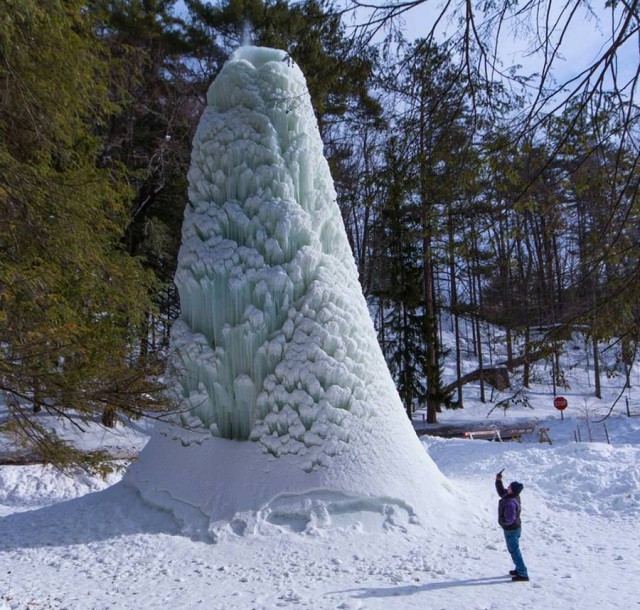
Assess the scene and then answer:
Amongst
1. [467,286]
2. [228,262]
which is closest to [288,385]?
[228,262]

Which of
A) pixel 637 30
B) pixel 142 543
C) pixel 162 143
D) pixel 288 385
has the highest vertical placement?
pixel 162 143

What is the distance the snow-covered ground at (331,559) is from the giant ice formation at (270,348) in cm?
37

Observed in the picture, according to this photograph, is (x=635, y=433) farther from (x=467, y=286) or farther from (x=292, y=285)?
(x=292, y=285)

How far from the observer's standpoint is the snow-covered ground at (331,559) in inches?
188

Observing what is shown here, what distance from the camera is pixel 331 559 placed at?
218 inches

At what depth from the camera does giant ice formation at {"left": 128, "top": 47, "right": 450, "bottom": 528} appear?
638cm

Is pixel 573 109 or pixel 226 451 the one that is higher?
pixel 573 109

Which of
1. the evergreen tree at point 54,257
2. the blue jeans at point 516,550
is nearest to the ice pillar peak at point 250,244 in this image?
the evergreen tree at point 54,257

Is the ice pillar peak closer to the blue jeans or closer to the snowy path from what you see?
the snowy path

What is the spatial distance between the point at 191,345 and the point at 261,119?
9.87ft

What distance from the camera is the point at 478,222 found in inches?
200

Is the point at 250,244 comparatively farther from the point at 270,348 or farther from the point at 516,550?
the point at 516,550

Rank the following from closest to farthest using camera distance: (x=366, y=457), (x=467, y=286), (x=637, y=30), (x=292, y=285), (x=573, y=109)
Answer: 1. (x=637, y=30)
2. (x=573, y=109)
3. (x=366, y=457)
4. (x=292, y=285)
5. (x=467, y=286)

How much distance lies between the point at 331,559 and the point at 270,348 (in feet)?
7.82
